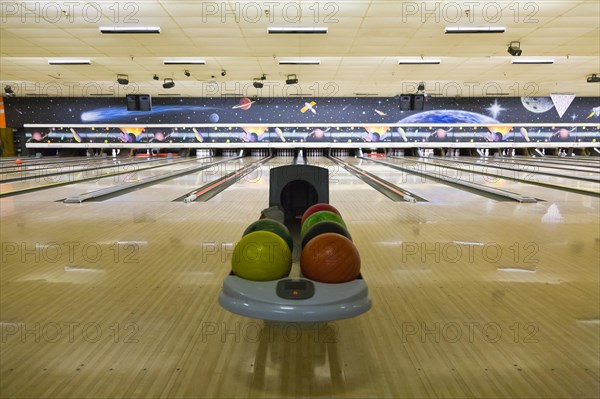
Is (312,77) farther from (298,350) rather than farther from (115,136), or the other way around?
(298,350)

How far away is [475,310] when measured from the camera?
194 cm

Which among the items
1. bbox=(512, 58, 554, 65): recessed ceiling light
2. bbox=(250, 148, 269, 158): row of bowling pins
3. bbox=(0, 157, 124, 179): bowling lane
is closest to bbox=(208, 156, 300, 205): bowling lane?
bbox=(0, 157, 124, 179): bowling lane

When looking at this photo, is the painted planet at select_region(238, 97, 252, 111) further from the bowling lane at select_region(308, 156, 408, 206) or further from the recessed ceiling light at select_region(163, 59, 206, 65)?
the bowling lane at select_region(308, 156, 408, 206)

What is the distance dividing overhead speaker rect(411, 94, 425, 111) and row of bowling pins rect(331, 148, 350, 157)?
285 centimetres

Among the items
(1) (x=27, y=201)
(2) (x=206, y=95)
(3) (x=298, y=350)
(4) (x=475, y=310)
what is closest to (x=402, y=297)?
(4) (x=475, y=310)

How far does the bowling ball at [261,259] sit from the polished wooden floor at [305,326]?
207 mm

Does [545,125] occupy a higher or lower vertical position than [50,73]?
lower

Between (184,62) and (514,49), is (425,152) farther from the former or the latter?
(184,62)

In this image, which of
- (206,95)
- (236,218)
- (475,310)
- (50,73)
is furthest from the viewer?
(206,95)

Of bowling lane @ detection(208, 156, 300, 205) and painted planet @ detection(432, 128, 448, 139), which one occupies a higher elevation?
painted planet @ detection(432, 128, 448, 139)

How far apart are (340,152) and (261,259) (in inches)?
591

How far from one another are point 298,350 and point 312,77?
35.3 feet

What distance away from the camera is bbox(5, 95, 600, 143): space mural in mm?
15875

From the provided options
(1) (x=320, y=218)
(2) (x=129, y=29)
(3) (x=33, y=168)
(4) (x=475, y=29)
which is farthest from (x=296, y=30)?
(3) (x=33, y=168)
